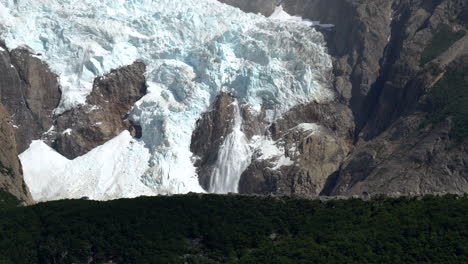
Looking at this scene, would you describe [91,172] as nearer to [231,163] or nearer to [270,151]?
[231,163]

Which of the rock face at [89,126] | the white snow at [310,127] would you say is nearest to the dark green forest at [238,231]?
the rock face at [89,126]

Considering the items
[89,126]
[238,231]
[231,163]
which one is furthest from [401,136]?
[238,231]

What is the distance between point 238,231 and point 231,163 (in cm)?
4984

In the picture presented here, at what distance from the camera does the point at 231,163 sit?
187375mm

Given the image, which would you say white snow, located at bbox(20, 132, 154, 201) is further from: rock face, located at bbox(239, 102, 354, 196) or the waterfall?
rock face, located at bbox(239, 102, 354, 196)

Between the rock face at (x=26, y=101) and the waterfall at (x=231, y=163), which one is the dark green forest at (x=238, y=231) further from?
the rock face at (x=26, y=101)

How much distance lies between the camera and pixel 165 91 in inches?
7717

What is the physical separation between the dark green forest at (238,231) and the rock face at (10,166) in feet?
68.7

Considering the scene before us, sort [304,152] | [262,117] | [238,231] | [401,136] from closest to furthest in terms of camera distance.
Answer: [238,231], [401,136], [304,152], [262,117]

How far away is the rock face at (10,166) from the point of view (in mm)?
169000

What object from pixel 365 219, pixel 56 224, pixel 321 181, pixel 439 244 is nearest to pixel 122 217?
pixel 56 224

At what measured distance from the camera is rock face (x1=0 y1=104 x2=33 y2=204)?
169 m

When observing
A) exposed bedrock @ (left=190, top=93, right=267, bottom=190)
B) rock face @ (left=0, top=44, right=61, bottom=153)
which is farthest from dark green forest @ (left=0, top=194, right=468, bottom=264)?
rock face @ (left=0, top=44, right=61, bottom=153)

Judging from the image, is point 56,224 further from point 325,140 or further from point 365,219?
point 325,140
